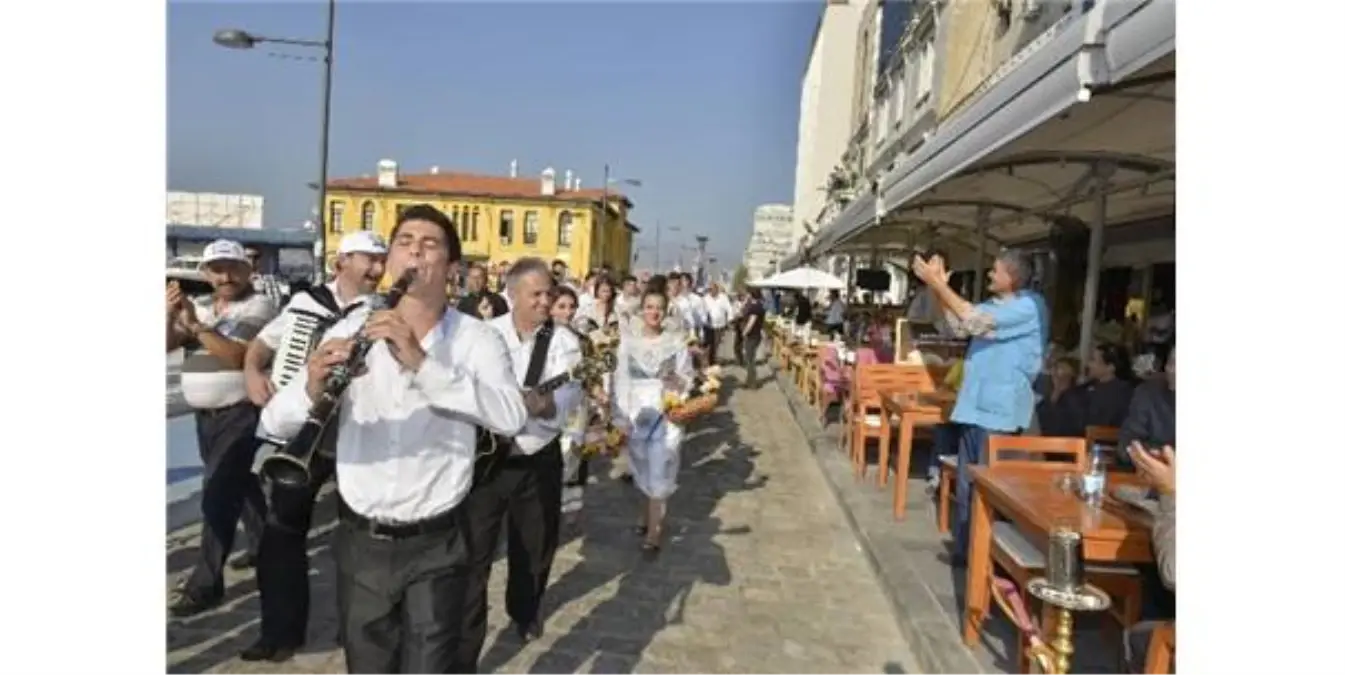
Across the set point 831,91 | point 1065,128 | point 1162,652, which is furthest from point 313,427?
point 831,91

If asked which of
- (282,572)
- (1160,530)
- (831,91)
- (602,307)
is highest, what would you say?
(831,91)

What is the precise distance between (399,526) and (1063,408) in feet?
16.8

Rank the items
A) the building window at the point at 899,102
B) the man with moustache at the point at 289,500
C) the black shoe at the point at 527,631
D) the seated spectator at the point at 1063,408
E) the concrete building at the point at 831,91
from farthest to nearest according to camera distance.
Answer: the concrete building at the point at 831,91
the building window at the point at 899,102
the seated spectator at the point at 1063,408
the black shoe at the point at 527,631
the man with moustache at the point at 289,500

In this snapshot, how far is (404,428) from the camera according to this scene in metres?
2.56

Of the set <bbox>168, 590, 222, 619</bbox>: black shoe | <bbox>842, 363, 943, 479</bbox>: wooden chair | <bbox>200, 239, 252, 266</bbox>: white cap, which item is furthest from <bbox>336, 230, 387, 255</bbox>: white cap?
<bbox>842, 363, 943, 479</bbox>: wooden chair

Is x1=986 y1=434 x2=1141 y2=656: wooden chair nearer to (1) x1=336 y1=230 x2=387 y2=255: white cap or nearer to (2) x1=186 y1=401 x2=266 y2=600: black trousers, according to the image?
(1) x1=336 y1=230 x2=387 y2=255: white cap

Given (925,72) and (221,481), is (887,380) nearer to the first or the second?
(221,481)

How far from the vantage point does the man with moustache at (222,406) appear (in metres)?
4.37

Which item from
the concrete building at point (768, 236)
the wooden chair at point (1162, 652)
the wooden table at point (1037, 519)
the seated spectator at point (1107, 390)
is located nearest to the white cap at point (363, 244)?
the wooden table at point (1037, 519)

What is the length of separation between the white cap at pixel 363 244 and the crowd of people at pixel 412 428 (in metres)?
0.01

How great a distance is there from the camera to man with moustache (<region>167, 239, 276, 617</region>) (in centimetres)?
437

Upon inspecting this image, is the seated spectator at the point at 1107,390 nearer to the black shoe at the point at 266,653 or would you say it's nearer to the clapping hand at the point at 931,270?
the clapping hand at the point at 931,270
